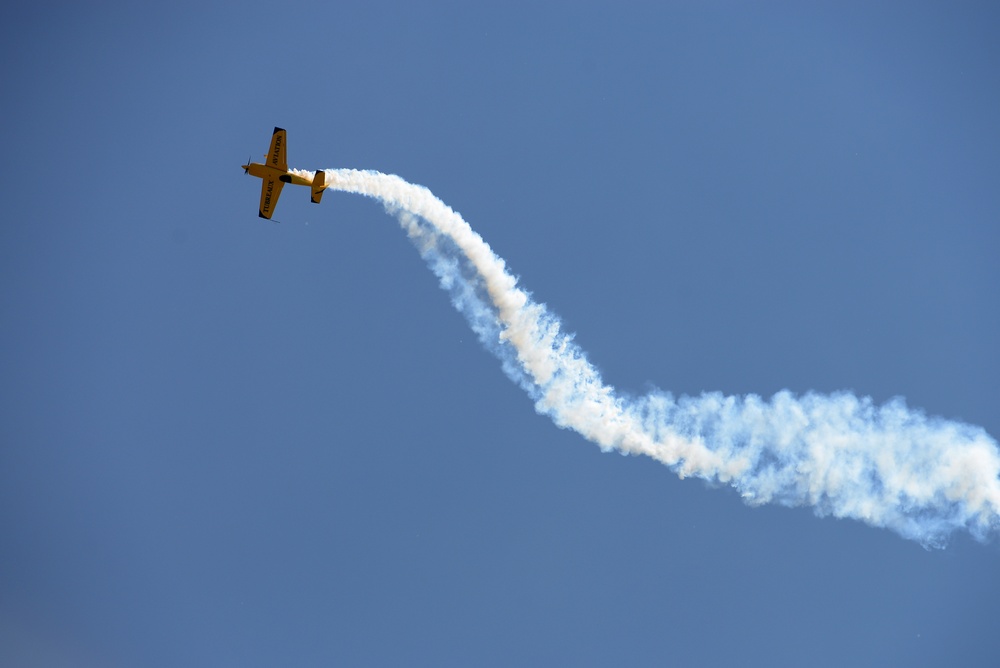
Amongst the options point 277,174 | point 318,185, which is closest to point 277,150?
point 277,174

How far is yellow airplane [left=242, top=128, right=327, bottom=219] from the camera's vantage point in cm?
4544

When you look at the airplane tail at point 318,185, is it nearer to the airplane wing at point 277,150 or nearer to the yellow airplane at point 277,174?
the yellow airplane at point 277,174

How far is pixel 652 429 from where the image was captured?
4384 cm

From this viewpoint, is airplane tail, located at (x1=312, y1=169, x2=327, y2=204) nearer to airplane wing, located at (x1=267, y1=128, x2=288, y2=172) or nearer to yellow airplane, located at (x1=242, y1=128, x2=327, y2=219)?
yellow airplane, located at (x1=242, y1=128, x2=327, y2=219)

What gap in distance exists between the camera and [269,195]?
4662 cm

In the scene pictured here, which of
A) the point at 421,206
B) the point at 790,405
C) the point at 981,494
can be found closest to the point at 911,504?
the point at 981,494

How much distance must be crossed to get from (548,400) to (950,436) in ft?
63.2

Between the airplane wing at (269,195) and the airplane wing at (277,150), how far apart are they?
88 centimetres

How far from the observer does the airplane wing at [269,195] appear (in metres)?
46.3

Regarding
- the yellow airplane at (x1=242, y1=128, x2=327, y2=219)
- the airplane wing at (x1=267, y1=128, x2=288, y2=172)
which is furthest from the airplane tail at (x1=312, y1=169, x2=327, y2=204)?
the airplane wing at (x1=267, y1=128, x2=288, y2=172)

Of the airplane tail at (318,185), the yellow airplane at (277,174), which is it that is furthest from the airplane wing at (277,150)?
the airplane tail at (318,185)

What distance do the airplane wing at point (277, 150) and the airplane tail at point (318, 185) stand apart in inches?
84.1

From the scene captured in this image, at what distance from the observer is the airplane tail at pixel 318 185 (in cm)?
4519

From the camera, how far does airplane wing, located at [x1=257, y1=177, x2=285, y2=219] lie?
46.3 meters
